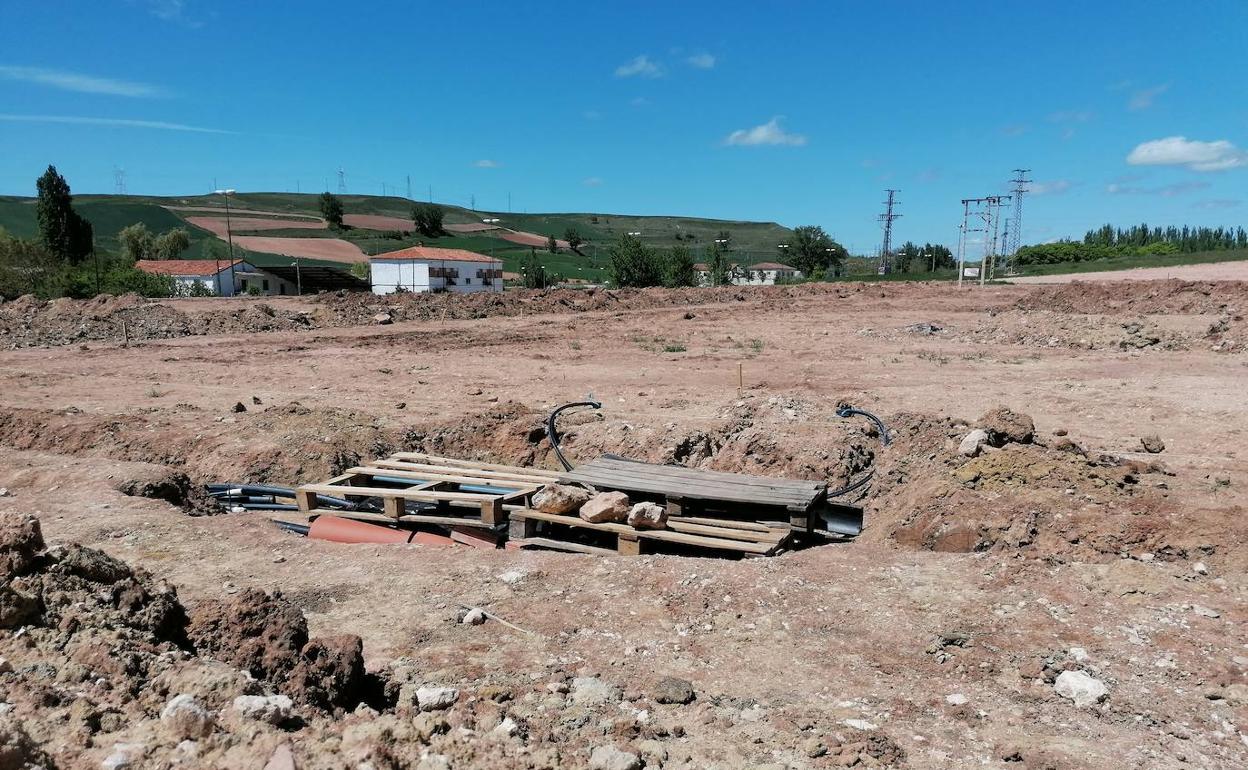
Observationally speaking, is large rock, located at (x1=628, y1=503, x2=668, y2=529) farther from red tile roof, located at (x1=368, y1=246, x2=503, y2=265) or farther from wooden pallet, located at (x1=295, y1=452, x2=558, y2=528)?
red tile roof, located at (x1=368, y1=246, x2=503, y2=265)

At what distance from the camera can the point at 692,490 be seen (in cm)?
680

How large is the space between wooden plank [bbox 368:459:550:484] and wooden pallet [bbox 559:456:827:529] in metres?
0.49

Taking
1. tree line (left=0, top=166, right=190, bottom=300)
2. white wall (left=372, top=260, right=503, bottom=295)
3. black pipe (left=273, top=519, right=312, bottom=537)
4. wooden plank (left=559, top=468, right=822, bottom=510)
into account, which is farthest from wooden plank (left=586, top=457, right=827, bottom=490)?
white wall (left=372, top=260, right=503, bottom=295)

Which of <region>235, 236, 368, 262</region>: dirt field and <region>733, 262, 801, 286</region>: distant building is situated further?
<region>733, 262, 801, 286</region>: distant building

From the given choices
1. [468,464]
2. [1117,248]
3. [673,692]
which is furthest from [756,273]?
[673,692]

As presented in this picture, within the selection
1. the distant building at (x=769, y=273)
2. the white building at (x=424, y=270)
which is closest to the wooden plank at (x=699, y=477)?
the white building at (x=424, y=270)

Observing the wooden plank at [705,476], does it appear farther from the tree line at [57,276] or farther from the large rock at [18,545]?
the tree line at [57,276]

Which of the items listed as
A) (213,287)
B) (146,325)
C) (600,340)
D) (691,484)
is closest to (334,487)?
(691,484)

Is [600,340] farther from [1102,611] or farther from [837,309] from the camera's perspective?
[1102,611]

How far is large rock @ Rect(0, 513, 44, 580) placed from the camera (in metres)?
3.95

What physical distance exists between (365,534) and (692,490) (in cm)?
304

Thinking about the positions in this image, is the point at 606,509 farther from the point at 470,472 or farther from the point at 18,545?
the point at 18,545

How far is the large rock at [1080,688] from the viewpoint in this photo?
12.6ft

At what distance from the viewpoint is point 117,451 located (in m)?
9.59
